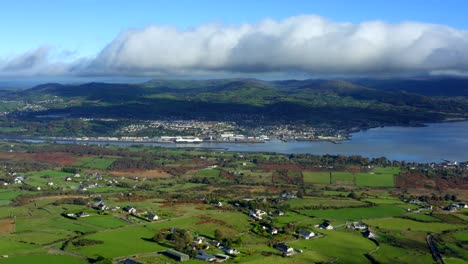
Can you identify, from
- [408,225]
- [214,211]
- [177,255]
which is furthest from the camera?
[214,211]

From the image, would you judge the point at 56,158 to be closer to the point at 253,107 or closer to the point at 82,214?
the point at 82,214

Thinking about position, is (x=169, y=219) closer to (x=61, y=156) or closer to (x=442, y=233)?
(x=442, y=233)

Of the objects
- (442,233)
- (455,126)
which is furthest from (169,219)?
(455,126)

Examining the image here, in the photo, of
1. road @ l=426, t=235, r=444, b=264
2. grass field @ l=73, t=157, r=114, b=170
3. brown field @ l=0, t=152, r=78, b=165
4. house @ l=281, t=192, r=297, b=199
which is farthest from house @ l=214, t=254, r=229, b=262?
brown field @ l=0, t=152, r=78, b=165

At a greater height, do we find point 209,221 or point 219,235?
point 219,235

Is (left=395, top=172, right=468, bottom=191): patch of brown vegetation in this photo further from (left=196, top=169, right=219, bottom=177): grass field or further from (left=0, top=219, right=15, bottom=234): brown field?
(left=0, top=219, right=15, bottom=234): brown field

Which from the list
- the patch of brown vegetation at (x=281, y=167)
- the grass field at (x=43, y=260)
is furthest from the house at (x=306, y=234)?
the patch of brown vegetation at (x=281, y=167)

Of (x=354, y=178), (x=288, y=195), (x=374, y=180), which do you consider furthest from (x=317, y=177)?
(x=288, y=195)
